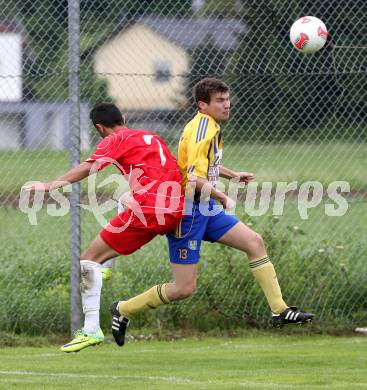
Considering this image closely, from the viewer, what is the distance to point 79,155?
964 centimetres

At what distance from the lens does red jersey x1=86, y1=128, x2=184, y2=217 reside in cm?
766

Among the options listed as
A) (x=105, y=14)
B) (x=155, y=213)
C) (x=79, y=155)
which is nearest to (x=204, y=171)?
(x=155, y=213)

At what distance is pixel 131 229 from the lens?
7.70 meters

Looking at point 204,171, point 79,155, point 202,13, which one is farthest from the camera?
point 202,13

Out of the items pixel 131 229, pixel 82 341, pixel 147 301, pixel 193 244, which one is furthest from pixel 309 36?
pixel 82 341

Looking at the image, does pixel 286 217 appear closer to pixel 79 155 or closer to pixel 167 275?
pixel 167 275

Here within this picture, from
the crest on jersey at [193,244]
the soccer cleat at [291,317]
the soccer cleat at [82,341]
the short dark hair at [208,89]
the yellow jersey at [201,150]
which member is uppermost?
the short dark hair at [208,89]

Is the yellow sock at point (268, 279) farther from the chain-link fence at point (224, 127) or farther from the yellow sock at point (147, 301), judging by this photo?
the chain-link fence at point (224, 127)

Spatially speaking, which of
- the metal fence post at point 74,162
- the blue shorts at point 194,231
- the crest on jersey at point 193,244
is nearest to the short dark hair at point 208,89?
the blue shorts at point 194,231

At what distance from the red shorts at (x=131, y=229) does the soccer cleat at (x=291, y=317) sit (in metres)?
1.05

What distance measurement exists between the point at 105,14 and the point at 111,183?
5.30 ft

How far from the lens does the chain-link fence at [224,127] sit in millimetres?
9828

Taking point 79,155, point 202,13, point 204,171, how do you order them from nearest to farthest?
point 204,171, point 79,155, point 202,13

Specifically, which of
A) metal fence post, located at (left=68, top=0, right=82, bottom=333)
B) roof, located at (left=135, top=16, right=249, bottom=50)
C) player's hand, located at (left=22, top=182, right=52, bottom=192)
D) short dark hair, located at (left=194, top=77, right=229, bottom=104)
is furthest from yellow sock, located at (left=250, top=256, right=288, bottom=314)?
roof, located at (left=135, top=16, right=249, bottom=50)
